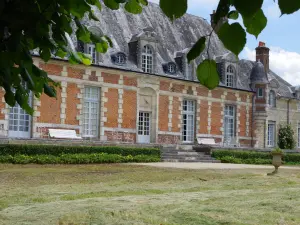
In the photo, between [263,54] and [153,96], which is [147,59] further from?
[263,54]

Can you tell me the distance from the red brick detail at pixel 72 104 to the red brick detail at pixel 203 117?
691cm

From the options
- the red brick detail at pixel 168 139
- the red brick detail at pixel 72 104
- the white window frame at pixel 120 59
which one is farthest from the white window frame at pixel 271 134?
the red brick detail at pixel 72 104

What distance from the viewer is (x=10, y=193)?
873 cm

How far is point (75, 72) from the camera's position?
20.0 meters

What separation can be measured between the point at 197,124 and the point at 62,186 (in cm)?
1477

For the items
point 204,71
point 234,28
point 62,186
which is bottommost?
point 62,186

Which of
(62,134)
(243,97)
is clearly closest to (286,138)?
(243,97)

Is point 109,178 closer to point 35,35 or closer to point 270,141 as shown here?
point 35,35

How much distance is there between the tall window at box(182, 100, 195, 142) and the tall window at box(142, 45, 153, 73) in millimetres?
2736

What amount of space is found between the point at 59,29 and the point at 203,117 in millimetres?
21932

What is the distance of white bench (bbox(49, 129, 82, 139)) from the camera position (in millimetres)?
19172

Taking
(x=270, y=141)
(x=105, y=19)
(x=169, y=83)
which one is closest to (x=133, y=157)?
(x=169, y=83)

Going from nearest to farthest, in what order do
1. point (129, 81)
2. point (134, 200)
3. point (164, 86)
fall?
point (134, 200)
point (129, 81)
point (164, 86)

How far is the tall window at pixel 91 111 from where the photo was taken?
2062cm
